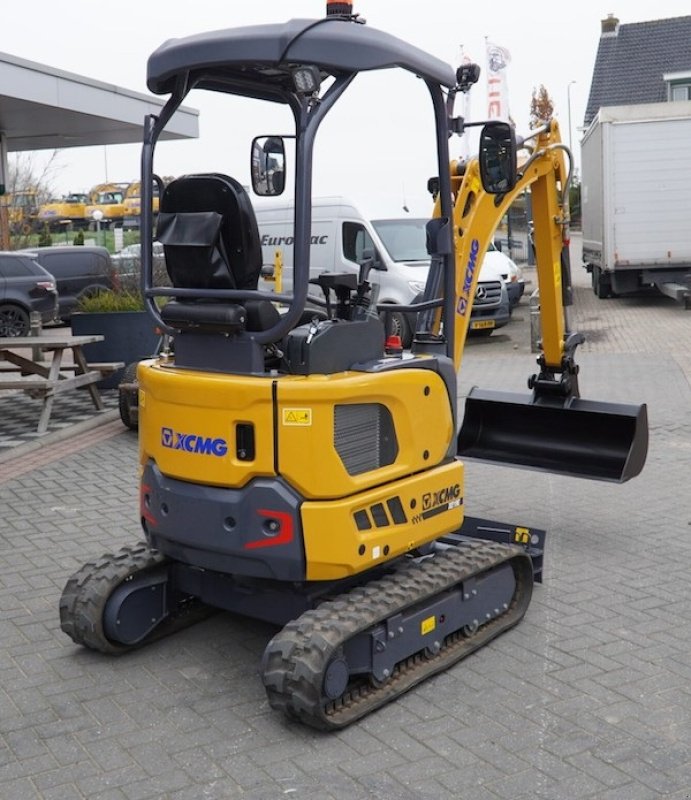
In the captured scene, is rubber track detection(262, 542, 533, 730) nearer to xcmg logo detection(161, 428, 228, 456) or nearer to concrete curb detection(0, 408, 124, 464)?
xcmg logo detection(161, 428, 228, 456)

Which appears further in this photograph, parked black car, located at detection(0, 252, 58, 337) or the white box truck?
the white box truck

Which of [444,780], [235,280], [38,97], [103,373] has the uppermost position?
[38,97]

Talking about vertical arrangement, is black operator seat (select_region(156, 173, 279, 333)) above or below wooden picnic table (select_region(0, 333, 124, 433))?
above

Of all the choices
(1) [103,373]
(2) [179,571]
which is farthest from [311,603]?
(1) [103,373]

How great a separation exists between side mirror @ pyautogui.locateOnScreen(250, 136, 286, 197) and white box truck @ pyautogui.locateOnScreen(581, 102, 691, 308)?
55.2 feet

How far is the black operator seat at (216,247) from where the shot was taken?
4449mm

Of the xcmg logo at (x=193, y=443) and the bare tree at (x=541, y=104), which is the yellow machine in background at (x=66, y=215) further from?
the xcmg logo at (x=193, y=443)

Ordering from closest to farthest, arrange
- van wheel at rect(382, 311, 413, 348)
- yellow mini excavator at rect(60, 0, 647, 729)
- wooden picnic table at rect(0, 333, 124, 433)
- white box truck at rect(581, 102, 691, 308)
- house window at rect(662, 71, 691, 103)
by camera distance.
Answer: yellow mini excavator at rect(60, 0, 647, 729)
van wheel at rect(382, 311, 413, 348)
wooden picnic table at rect(0, 333, 124, 433)
white box truck at rect(581, 102, 691, 308)
house window at rect(662, 71, 691, 103)

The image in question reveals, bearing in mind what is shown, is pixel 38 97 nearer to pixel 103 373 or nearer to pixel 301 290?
pixel 103 373

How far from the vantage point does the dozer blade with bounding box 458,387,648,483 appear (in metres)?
6.82

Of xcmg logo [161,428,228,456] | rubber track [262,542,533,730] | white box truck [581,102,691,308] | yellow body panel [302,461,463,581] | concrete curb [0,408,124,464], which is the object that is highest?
white box truck [581,102,691,308]

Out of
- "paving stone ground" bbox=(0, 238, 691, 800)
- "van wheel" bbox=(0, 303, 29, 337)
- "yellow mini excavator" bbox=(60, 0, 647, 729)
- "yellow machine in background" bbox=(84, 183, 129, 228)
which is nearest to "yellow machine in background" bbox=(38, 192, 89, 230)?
"yellow machine in background" bbox=(84, 183, 129, 228)

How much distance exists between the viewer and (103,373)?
1176 cm

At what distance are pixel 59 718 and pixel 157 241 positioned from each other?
209 cm
